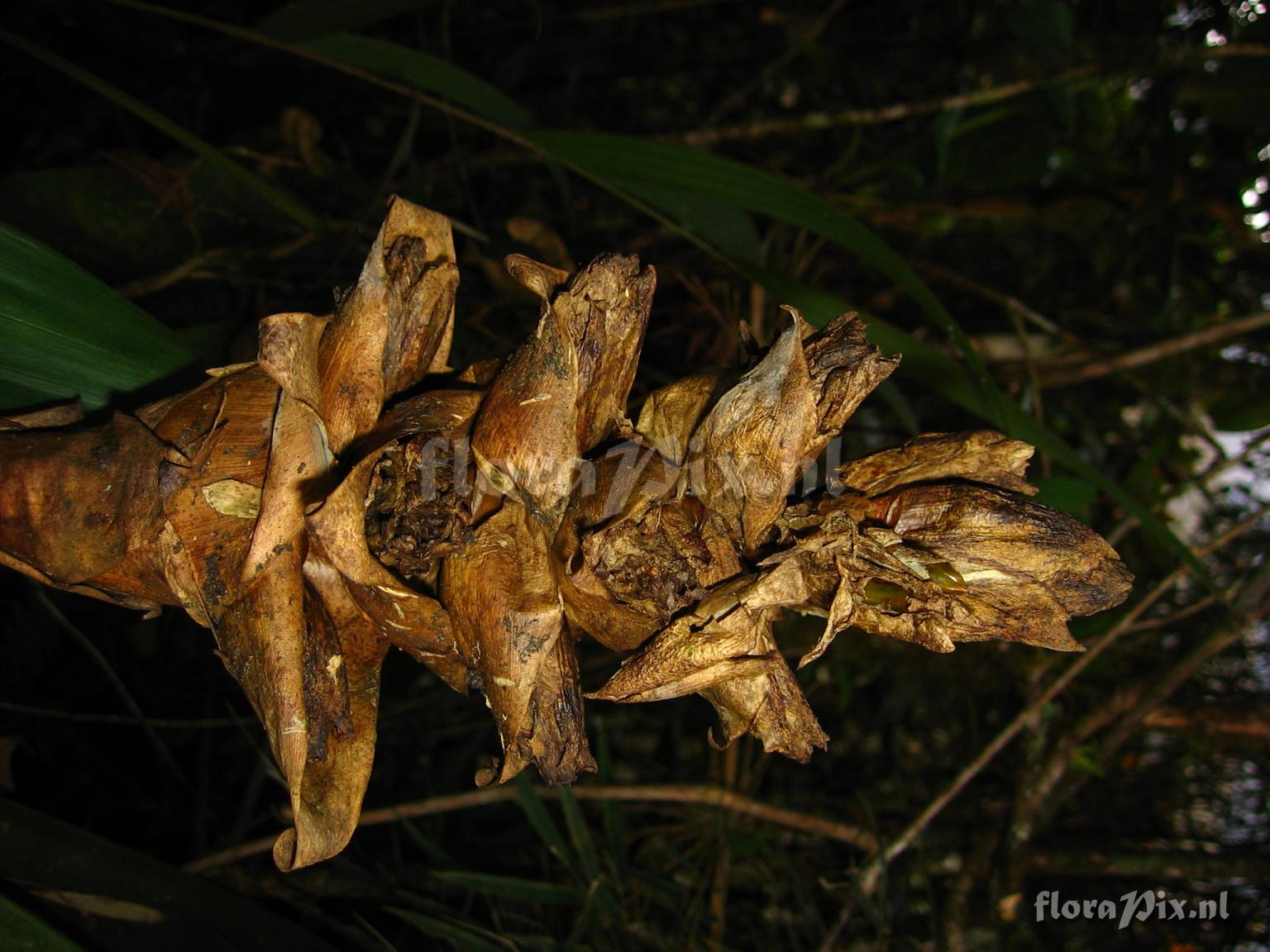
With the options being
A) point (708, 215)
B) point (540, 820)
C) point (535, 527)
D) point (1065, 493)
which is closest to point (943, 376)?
point (1065, 493)

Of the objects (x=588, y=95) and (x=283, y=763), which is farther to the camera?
(x=588, y=95)

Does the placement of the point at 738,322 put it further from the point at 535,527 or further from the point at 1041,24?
the point at 1041,24

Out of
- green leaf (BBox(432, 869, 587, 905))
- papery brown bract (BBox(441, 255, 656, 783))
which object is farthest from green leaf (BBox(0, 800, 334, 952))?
papery brown bract (BBox(441, 255, 656, 783))

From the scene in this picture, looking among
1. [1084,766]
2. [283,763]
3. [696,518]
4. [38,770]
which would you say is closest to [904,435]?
[1084,766]

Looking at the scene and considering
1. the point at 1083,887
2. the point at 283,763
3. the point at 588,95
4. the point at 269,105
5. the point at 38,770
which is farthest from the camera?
the point at 588,95

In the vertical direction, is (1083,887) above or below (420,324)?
below

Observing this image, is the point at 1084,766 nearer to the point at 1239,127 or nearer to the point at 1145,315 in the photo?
Answer: the point at 1145,315

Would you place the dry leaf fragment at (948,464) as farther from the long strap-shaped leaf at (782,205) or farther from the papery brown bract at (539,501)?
the long strap-shaped leaf at (782,205)
